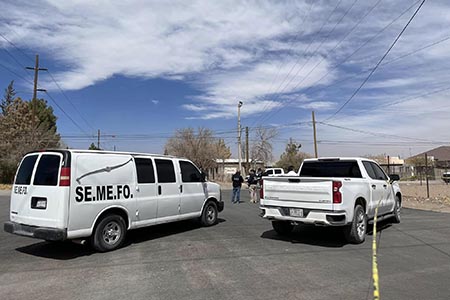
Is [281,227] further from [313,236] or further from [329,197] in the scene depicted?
[329,197]

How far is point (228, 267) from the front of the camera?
6.26m

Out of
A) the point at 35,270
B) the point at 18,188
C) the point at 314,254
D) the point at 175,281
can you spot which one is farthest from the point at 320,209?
the point at 18,188

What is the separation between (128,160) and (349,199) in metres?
4.97

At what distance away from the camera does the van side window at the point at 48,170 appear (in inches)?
276

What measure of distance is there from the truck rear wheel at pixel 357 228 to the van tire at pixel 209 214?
407cm

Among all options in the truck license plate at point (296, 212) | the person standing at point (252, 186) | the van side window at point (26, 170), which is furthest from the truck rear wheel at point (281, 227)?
the person standing at point (252, 186)

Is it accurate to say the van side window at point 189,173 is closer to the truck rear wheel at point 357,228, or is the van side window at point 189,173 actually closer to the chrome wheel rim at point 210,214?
the chrome wheel rim at point 210,214

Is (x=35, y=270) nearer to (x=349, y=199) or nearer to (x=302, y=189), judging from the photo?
(x=302, y=189)

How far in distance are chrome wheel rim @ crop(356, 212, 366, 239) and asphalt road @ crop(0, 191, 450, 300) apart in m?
0.27

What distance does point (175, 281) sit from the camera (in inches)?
218

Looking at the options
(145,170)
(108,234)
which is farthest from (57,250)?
(145,170)

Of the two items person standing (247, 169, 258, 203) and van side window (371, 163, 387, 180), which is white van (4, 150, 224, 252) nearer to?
van side window (371, 163, 387, 180)

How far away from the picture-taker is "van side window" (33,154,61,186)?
7000 millimetres

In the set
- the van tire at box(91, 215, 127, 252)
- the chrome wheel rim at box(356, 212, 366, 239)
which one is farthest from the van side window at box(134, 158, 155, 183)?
the chrome wheel rim at box(356, 212, 366, 239)
